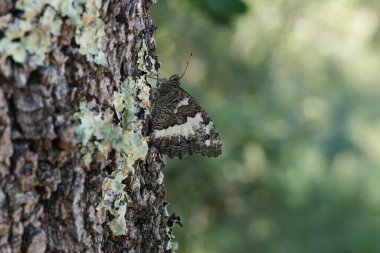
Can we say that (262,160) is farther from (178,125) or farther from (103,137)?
(103,137)

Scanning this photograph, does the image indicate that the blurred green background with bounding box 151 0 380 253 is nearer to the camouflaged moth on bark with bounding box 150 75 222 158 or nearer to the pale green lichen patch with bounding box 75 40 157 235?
the camouflaged moth on bark with bounding box 150 75 222 158

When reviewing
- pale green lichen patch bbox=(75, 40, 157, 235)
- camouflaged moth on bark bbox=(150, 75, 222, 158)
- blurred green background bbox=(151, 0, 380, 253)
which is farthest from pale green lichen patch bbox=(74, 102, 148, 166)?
blurred green background bbox=(151, 0, 380, 253)

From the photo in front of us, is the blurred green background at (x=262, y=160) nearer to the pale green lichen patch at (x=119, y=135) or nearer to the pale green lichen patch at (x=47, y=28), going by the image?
the pale green lichen patch at (x=119, y=135)

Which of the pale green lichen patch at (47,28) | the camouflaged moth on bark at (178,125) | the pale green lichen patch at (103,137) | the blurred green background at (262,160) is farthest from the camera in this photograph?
the blurred green background at (262,160)

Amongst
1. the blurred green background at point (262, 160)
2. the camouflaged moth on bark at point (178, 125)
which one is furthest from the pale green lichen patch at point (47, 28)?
the blurred green background at point (262, 160)

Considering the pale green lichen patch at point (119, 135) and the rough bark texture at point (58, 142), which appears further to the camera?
the pale green lichen patch at point (119, 135)

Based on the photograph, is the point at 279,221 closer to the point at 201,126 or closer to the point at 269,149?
the point at 269,149

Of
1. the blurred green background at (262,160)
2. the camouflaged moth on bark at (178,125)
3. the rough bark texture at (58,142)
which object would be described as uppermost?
the blurred green background at (262,160)
